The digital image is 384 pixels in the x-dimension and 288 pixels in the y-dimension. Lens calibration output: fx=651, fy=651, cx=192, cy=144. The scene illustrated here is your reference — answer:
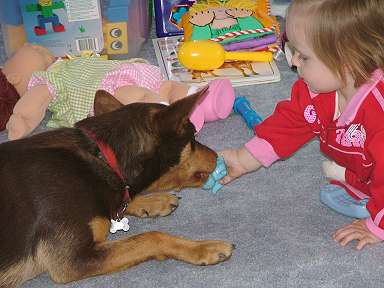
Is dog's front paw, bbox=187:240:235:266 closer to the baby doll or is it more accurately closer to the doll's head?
the baby doll

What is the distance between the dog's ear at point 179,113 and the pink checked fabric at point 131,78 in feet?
2.29

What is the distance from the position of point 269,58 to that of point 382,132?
3.58ft

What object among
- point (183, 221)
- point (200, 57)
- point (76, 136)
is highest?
point (76, 136)

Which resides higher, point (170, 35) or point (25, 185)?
point (25, 185)

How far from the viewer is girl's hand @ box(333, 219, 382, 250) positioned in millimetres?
1997

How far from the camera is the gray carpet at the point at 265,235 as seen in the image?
193cm

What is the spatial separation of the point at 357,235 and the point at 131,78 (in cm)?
108

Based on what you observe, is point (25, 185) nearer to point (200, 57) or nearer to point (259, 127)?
point (259, 127)

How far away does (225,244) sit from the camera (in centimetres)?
197

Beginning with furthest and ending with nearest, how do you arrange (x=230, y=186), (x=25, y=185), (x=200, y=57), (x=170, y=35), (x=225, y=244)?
(x=170, y=35) → (x=200, y=57) → (x=230, y=186) → (x=225, y=244) → (x=25, y=185)

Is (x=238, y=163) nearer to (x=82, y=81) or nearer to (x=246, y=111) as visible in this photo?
(x=246, y=111)

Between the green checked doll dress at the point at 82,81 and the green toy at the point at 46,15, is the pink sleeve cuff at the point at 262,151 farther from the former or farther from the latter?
the green toy at the point at 46,15

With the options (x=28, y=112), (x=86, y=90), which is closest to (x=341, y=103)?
(x=86, y=90)

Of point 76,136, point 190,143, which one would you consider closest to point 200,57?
point 190,143
